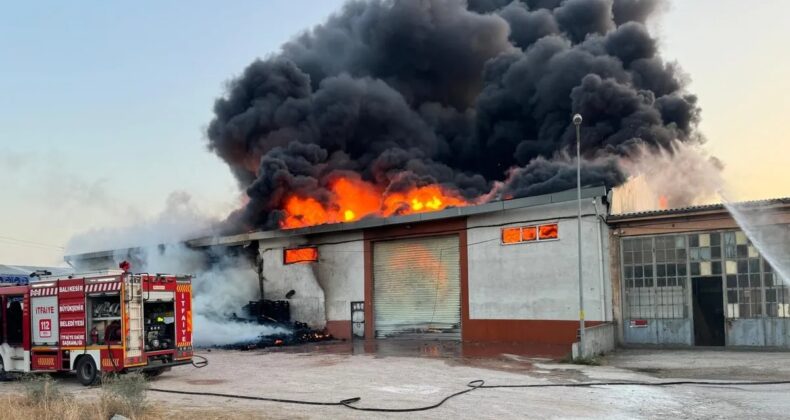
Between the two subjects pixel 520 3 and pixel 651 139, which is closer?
pixel 651 139

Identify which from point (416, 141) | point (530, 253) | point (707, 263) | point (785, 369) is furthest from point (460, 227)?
point (416, 141)

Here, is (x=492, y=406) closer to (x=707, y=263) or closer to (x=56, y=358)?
(x=56, y=358)

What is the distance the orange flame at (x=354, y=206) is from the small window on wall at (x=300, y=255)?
2696 millimetres

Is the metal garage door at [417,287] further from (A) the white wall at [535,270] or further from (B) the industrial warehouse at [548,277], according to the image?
(A) the white wall at [535,270]

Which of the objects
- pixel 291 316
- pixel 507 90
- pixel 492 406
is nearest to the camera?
pixel 492 406

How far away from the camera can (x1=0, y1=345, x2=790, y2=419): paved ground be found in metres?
9.59

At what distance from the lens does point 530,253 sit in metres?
21.5

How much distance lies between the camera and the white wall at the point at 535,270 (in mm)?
20312

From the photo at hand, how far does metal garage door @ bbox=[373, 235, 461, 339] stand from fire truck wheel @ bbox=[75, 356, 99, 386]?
13027 millimetres

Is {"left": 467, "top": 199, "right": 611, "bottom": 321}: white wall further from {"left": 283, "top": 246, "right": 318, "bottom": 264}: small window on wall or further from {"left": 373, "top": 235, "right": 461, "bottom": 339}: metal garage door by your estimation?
{"left": 283, "top": 246, "right": 318, "bottom": 264}: small window on wall

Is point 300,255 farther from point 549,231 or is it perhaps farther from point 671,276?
point 671,276

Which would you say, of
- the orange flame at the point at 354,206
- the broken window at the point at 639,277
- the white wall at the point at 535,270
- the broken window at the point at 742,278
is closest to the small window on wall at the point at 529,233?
the white wall at the point at 535,270

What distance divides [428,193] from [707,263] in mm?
Answer: 14753

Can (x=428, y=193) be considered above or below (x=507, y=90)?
below
